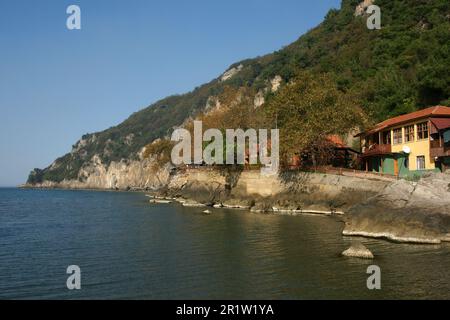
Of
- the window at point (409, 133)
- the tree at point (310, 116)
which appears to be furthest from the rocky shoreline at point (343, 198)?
the window at point (409, 133)

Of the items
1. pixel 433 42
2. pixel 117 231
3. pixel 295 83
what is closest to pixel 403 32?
pixel 433 42

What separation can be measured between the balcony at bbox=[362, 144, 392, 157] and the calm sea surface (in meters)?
17.9

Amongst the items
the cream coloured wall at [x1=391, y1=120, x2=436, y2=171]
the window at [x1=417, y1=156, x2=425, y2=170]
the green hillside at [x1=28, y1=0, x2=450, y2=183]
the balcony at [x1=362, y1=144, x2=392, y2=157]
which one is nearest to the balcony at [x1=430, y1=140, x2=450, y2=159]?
the cream coloured wall at [x1=391, y1=120, x2=436, y2=171]

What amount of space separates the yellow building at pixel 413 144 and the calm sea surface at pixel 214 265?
13.9m

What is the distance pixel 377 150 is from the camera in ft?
176

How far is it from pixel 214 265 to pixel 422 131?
32.6m

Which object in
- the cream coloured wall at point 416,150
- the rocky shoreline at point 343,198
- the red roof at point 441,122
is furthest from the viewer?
the cream coloured wall at point 416,150

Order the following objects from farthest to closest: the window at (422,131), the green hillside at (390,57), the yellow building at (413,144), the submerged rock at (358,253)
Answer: the green hillside at (390,57) → the window at (422,131) → the yellow building at (413,144) → the submerged rock at (358,253)

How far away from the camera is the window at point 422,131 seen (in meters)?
45.0

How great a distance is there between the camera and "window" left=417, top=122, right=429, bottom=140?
45.0 meters

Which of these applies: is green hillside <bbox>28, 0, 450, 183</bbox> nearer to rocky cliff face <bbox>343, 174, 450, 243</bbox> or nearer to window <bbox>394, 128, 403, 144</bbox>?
window <bbox>394, 128, 403, 144</bbox>

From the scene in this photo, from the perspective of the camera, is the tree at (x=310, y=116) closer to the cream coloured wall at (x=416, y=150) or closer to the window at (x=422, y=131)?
the cream coloured wall at (x=416, y=150)

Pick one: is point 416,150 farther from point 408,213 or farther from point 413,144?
point 408,213
